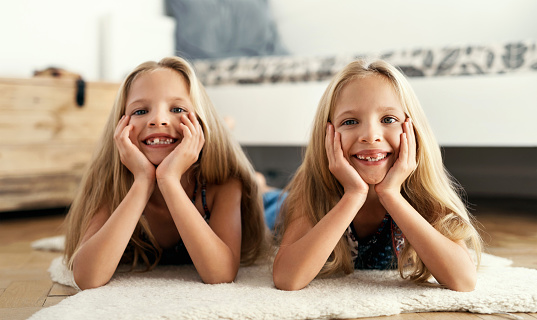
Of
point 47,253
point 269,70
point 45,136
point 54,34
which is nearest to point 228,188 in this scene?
point 47,253

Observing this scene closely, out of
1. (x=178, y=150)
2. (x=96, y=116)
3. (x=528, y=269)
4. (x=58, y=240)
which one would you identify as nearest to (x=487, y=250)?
(x=528, y=269)

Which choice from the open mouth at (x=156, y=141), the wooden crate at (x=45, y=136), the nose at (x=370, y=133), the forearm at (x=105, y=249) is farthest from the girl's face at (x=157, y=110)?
the wooden crate at (x=45, y=136)

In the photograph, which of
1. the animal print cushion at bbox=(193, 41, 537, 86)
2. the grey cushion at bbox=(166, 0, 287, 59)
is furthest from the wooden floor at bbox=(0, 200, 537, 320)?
the grey cushion at bbox=(166, 0, 287, 59)

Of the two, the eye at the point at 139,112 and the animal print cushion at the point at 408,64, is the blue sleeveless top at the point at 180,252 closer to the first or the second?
the eye at the point at 139,112

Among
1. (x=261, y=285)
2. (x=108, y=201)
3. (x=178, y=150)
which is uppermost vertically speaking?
(x=178, y=150)

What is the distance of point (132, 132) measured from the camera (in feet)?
3.25

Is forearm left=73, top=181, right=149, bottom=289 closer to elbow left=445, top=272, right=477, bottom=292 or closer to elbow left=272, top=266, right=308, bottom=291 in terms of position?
elbow left=272, top=266, right=308, bottom=291

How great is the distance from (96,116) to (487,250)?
146 centimetres

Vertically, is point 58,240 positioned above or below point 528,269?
below

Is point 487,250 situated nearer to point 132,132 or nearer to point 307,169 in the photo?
point 307,169

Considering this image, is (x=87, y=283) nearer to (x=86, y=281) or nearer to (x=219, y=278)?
(x=86, y=281)

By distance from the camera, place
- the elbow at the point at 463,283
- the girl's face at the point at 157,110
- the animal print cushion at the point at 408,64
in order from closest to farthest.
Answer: the elbow at the point at 463,283, the girl's face at the point at 157,110, the animal print cushion at the point at 408,64

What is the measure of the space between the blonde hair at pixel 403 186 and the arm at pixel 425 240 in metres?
0.05

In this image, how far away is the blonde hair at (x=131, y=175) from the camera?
104 centimetres
